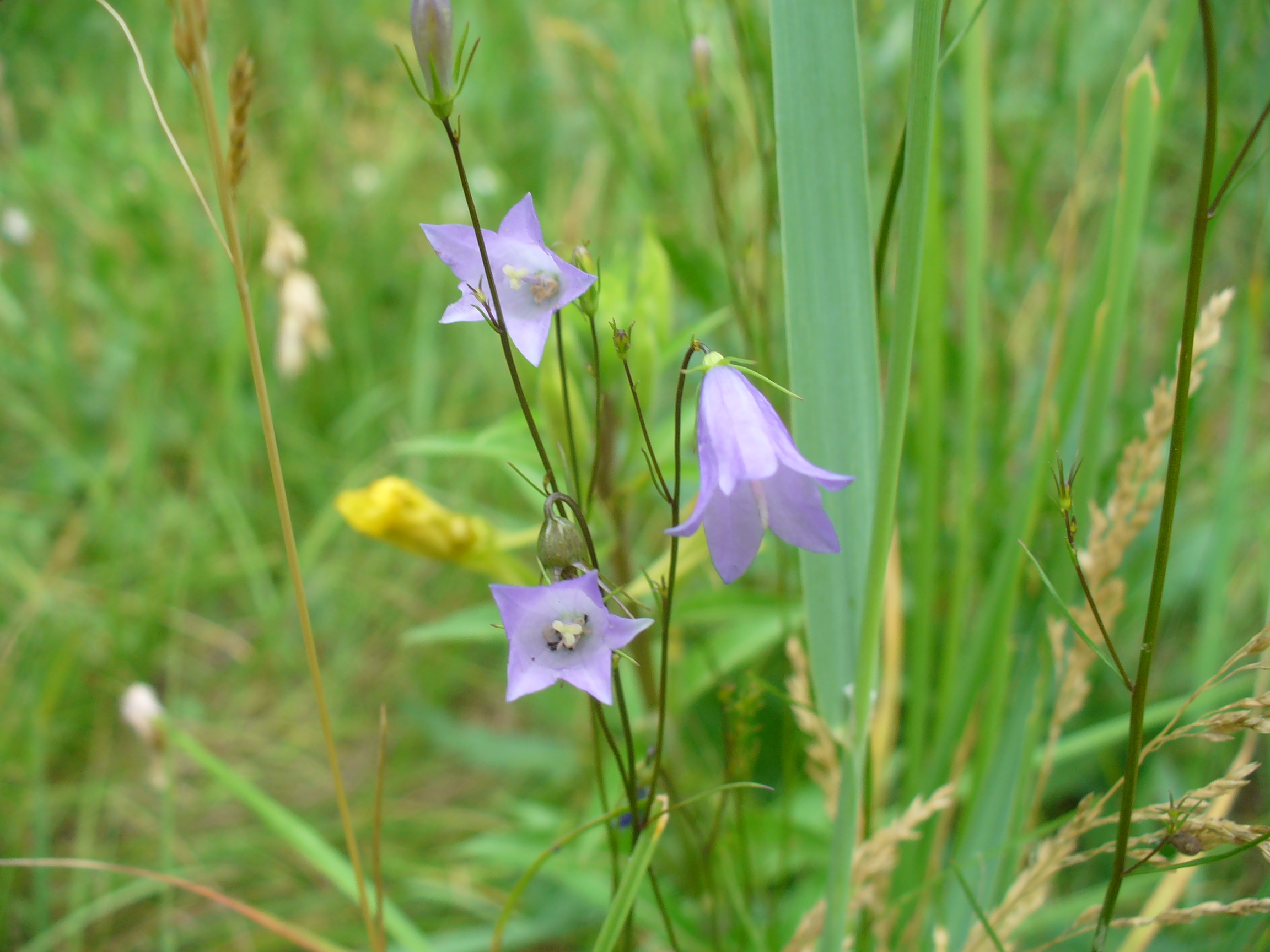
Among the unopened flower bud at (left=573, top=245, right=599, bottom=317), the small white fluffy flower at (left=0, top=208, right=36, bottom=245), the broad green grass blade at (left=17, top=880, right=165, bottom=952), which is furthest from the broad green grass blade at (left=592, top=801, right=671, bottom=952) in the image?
the small white fluffy flower at (left=0, top=208, right=36, bottom=245)

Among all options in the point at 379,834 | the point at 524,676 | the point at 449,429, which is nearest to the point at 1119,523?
the point at 524,676

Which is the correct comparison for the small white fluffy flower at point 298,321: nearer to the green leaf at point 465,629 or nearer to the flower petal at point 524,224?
the green leaf at point 465,629

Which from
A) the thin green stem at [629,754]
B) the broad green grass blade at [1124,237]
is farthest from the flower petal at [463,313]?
the broad green grass blade at [1124,237]

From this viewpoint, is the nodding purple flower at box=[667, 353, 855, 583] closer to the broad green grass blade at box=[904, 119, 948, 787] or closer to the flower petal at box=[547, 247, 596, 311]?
the flower petal at box=[547, 247, 596, 311]

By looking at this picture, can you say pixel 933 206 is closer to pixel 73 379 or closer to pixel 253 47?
pixel 73 379

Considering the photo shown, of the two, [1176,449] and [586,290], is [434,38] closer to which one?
[586,290]

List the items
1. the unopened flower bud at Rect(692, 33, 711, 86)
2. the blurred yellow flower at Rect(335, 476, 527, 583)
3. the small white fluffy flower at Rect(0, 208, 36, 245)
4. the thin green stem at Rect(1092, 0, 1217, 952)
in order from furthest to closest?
the small white fluffy flower at Rect(0, 208, 36, 245)
the unopened flower bud at Rect(692, 33, 711, 86)
the blurred yellow flower at Rect(335, 476, 527, 583)
the thin green stem at Rect(1092, 0, 1217, 952)

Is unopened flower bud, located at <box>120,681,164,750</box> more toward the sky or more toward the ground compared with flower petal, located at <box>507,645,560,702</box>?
more toward the sky

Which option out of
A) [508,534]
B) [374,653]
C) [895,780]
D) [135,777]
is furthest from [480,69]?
[895,780]
